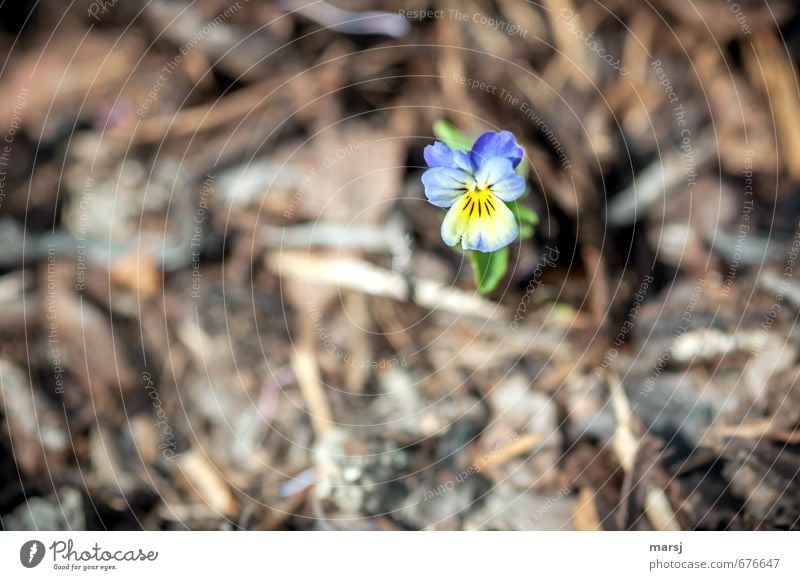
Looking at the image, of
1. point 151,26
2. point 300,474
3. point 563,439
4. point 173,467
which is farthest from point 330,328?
point 151,26

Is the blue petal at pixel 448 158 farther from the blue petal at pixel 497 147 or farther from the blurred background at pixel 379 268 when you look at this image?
the blurred background at pixel 379 268

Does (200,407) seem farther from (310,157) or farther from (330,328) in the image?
(310,157)

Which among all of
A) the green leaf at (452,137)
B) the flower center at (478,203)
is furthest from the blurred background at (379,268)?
the flower center at (478,203)

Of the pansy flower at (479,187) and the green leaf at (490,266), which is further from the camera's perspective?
the green leaf at (490,266)

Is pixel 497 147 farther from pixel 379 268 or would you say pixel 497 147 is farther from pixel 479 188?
pixel 379 268

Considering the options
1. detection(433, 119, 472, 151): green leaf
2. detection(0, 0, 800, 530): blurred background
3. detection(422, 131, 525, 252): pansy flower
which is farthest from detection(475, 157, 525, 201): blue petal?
detection(0, 0, 800, 530): blurred background

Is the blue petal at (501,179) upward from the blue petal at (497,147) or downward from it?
downward

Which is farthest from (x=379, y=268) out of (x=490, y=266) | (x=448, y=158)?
(x=448, y=158)
